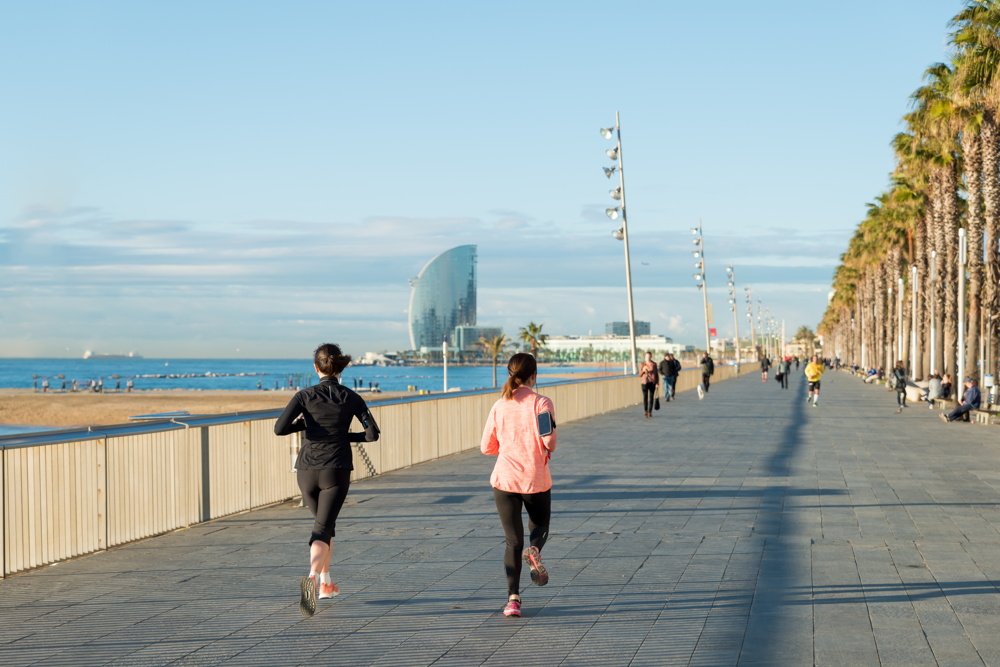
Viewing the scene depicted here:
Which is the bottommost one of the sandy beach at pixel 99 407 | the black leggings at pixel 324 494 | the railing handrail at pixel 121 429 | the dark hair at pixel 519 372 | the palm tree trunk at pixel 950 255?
the sandy beach at pixel 99 407

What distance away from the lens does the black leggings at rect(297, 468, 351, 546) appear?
19.8 feet

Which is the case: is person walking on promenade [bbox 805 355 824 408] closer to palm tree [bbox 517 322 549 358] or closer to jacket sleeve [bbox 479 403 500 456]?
jacket sleeve [bbox 479 403 500 456]

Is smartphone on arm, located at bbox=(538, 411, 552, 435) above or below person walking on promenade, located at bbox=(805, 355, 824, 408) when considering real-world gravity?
above

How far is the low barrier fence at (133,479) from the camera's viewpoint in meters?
7.21

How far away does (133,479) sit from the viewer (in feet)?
27.6

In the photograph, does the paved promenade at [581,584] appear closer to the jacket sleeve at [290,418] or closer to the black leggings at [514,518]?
the black leggings at [514,518]

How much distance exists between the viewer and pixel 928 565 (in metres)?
7.39

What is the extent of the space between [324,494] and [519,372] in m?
1.32

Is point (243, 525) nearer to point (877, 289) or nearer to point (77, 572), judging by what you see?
point (77, 572)

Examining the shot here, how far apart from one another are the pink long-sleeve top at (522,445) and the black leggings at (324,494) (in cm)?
89

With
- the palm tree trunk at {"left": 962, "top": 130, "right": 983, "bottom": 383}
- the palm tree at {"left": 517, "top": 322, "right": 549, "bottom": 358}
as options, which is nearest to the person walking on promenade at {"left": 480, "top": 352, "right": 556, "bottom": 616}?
the palm tree trunk at {"left": 962, "top": 130, "right": 983, "bottom": 383}

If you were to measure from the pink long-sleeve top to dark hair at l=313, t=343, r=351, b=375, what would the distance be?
1010 millimetres

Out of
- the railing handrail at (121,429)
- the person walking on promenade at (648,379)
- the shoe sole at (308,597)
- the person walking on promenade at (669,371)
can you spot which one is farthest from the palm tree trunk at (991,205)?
the shoe sole at (308,597)

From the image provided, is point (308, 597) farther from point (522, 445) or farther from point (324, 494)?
point (522, 445)
